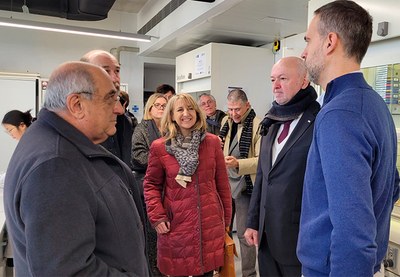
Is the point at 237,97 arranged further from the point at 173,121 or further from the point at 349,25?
the point at 349,25

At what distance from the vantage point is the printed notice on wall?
16.0ft

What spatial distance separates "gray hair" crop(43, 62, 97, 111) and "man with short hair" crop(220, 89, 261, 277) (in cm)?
161

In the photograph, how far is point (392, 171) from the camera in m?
1.08

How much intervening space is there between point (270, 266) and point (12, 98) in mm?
5214

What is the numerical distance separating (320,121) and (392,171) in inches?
12.2

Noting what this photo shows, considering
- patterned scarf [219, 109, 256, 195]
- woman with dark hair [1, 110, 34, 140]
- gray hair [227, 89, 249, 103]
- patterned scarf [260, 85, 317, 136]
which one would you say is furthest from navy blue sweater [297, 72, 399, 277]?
woman with dark hair [1, 110, 34, 140]

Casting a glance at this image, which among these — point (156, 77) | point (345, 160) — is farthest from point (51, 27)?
point (345, 160)

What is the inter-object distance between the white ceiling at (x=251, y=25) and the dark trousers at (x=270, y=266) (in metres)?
2.55

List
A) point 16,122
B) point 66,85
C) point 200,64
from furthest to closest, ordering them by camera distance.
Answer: point 200,64, point 16,122, point 66,85

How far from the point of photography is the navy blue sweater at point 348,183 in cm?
89

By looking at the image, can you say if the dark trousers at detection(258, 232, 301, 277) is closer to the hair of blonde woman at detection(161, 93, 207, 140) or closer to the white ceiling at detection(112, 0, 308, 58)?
the hair of blonde woman at detection(161, 93, 207, 140)

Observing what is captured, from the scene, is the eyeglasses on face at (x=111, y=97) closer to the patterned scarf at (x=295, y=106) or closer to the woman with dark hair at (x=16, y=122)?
the patterned scarf at (x=295, y=106)

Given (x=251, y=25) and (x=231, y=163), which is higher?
(x=251, y=25)

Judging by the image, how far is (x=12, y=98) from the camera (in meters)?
5.41
